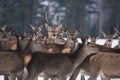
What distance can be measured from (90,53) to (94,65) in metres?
1.01

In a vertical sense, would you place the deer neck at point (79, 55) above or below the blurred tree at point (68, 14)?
above

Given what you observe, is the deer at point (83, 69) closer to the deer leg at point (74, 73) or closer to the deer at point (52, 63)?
the deer leg at point (74, 73)

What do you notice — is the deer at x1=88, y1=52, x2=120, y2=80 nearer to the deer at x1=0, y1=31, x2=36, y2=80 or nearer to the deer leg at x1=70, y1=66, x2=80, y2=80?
the deer leg at x1=70, y1=66, x2=80, y2=80

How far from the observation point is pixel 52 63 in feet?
42.5

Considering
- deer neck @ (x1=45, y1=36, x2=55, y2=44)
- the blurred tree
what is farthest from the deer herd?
the blurred tree

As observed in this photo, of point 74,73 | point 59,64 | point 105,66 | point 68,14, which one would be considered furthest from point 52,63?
point 68,14

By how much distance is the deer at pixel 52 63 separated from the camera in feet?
41.6

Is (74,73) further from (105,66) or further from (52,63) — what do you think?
(105,66)

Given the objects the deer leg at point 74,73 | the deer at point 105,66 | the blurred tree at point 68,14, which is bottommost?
the blurred tree at point 68,14

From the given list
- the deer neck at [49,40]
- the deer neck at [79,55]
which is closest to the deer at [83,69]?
the deer neck at [79,55]

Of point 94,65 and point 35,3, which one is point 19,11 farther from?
point 94,65

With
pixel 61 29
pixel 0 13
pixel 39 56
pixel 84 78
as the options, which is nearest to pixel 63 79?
pixel 39 56

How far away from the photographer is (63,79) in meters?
12.8

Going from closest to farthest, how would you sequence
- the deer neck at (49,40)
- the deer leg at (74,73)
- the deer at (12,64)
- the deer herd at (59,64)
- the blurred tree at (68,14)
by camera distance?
the deer at (12,64) < the deer herd at (59,64) < the deer leg at (74,73) < the deer neck at (49,40) < the blurred tree at (68,14)
